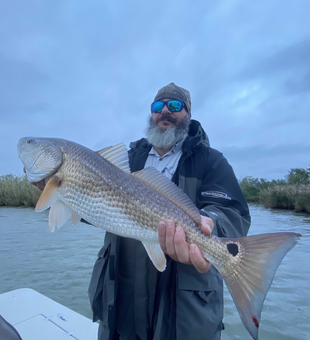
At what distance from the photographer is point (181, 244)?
1.85m

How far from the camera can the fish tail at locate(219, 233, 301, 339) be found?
1.55 metres

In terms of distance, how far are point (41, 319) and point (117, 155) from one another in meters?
2.54

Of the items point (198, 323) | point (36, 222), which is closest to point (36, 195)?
point (36, 222)

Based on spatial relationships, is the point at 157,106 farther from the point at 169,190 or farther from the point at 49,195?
the point at 49,195

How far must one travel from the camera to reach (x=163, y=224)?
1.90 metres

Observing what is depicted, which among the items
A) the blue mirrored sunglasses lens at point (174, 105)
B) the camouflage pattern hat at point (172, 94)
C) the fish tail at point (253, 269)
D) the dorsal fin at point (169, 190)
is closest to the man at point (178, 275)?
the dorsal fin at point (169, 190)

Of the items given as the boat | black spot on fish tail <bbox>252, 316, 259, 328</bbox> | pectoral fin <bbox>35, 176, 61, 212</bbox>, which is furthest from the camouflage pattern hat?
the boat

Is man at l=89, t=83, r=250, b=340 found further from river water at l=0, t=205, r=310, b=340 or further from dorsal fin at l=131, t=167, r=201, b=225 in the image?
river water at l=0, t=205, r=310, b=340

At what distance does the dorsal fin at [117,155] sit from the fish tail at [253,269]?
1.15 m

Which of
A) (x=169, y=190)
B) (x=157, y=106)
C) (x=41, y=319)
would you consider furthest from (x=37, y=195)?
(x=169, y=190)

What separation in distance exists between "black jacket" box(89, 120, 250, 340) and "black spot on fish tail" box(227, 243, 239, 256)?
0.77 ft

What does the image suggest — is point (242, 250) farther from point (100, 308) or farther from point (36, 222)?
point (36, 222)

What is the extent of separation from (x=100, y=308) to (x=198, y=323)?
92 cm

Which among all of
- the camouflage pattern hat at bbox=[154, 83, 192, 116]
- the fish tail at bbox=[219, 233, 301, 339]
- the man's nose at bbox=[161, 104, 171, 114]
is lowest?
the fish tail at bbox=[219, 233, 301, 339]
